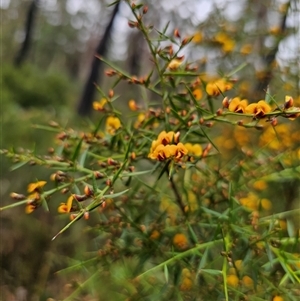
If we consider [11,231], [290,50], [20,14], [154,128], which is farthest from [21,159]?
[20,14]

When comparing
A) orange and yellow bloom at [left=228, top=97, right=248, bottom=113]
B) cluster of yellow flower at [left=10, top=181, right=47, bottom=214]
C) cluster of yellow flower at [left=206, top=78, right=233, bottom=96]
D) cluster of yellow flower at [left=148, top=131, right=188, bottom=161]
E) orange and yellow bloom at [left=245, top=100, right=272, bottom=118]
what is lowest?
cluster of yellow flower at [left=10, top=181, right=47, bottom=214]

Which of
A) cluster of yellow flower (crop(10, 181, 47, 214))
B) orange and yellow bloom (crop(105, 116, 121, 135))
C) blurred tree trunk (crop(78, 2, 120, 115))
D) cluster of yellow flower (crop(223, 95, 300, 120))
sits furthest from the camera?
blurred tree trunk (crop(78, 2, 120, 115))

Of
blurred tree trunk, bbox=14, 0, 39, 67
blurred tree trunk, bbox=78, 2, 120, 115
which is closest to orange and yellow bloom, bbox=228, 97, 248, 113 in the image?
blurred tree trunk, bbox=78, 2, 120, 115

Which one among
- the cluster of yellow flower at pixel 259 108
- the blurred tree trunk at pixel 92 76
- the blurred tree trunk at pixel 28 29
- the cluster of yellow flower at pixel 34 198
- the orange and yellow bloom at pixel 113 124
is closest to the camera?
the cluster of yellow flower at pixel 259 108

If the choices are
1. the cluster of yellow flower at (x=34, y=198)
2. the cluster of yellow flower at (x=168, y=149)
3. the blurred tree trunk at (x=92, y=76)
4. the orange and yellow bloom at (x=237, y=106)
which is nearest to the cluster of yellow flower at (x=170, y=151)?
the cluster of yellow flower at (x=168, y=149)

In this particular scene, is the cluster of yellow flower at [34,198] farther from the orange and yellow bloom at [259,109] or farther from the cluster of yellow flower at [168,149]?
the orange and yellow bloom at [259,109]

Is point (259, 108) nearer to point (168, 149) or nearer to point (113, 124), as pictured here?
point (168, 149)

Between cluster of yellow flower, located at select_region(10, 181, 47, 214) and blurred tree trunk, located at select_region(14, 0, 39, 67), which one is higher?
cluster of yellow flower, located at select_region(10, 181, 47, 214)

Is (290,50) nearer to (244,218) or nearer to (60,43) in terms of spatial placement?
(244,218)

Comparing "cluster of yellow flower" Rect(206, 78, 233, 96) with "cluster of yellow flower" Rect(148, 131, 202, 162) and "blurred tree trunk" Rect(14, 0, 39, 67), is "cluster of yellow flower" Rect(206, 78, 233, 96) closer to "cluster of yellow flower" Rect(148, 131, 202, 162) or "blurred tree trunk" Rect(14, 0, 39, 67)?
"cluster of yellow flower" Rect(148, 131, 202, 162)

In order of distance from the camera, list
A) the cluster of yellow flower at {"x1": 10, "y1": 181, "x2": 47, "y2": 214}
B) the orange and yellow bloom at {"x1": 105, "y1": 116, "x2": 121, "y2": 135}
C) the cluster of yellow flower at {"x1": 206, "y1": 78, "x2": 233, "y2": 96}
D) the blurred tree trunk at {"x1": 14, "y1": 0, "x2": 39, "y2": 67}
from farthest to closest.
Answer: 1. the blurred tree trunk at {"x1": 14, "y1": 0, "x2": 39, "y2": 67}
2. the orange and yellow bloom at {"x1": 105, "y1": 116, "x2": 121, "y2": 135}
3. the cluster of yellow flower at {"x1": 206, "y1": 78, "x2": 233, "y2": 96}
4. the cluster of yellow flower at {"x1": 10, "y1": 181, "x2": 47, "y2": 214}

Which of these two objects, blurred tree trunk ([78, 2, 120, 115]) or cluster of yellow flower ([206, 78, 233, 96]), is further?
blurred tree trunk ([78, 2, 120, 115])

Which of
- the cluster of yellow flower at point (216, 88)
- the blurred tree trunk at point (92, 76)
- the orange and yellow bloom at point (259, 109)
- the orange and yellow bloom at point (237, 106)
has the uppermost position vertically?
the orange and yellow bloom at point (259, 109)

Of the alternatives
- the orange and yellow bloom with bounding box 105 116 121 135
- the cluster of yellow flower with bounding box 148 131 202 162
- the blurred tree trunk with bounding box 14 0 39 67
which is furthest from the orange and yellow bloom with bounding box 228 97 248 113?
the blurred tree trunk with bounding box 14 0 39 67
